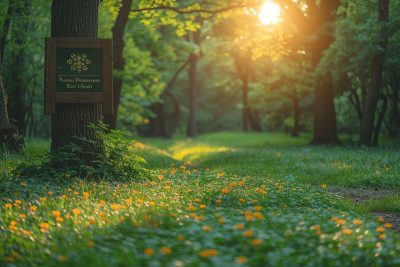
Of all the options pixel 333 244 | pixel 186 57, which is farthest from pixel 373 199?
pixel 186 57

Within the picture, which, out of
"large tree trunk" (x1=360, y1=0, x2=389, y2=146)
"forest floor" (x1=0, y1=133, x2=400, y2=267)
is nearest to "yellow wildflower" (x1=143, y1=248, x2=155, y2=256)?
"forest floor" (x1=0, y1=133, x2=400, y2=267)

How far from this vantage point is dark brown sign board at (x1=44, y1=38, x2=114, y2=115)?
36.3ft

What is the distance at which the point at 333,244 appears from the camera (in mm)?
5867

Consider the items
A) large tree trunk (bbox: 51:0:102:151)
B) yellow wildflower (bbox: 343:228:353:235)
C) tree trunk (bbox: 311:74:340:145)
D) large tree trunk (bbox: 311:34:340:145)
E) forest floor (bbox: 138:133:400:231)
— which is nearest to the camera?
yellow wildflower (bbox: 343:228:353:235)

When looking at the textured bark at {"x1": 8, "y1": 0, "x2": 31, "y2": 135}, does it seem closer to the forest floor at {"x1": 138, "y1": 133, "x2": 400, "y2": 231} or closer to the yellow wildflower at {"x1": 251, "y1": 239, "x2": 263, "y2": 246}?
the forest floor at {"x1": 138, "y1": 133, "x2": 400, "y2": 231}

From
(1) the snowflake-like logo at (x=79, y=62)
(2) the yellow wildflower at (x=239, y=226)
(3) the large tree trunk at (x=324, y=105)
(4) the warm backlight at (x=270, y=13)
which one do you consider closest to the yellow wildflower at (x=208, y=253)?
(2) the yellow wildflower at (x=239, y=226)

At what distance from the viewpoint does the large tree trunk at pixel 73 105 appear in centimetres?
1105

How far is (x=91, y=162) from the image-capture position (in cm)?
1088

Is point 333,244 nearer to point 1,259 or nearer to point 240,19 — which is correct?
point 1,259

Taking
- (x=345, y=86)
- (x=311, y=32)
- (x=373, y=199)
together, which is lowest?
(x=373, y=199)

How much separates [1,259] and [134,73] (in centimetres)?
3005

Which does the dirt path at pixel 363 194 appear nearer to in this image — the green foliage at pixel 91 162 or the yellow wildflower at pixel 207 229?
the green foliage at pixel 91 162

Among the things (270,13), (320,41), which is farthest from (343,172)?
(270,13)

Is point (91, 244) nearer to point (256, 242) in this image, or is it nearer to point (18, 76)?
point (256, 242)
